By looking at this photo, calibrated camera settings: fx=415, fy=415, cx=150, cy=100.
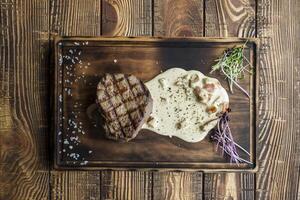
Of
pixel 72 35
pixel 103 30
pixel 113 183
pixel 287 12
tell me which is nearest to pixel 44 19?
pixel 72 35

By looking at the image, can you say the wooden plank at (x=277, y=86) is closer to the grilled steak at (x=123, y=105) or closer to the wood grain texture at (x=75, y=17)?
the grilled steak at (x=123, y=105)

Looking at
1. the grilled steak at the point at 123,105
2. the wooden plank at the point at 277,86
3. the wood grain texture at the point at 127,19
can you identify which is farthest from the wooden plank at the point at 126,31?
the wooden plank at the point at 277,86

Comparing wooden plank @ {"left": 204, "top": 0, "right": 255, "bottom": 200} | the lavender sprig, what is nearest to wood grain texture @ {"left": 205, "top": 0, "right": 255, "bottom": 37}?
wooden plank @ {"left": 204, "top": 0, "right": 255, "bottom": 200}

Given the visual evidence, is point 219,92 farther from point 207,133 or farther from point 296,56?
point 296,56

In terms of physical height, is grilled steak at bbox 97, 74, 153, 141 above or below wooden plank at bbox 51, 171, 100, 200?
above

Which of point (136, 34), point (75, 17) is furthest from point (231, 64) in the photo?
point (75, 17)

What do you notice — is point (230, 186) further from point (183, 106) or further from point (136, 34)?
point (136, 34)

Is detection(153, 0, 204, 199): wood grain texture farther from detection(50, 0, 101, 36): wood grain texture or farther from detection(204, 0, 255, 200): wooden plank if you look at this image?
detection(50, 0, 101, 36): wood grain texture
